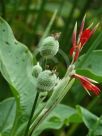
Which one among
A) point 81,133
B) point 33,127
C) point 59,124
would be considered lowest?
point 81,133

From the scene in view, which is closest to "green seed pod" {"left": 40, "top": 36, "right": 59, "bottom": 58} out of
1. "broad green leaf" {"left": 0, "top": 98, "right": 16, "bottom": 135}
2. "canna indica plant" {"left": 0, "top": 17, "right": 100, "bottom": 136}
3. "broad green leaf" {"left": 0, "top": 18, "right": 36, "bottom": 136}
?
"canna indica plant" {"left": 0, "top": 17, "right": 100, "bottom": 136}

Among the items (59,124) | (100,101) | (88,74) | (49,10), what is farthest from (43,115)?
(49,10)

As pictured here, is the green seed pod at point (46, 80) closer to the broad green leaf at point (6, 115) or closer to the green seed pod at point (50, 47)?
the green seed pod at point (50, 47)

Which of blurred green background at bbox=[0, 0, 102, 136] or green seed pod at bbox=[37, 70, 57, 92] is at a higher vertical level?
green seed pod at bbox=[37, 70, 57, 92]

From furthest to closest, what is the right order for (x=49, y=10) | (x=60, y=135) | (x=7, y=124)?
(x=49, y=10) → (x=60, y=135) → (x=7, y=124)

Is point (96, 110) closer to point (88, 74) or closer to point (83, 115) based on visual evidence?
point (83, 115)

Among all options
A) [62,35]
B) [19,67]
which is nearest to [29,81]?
[19,67]

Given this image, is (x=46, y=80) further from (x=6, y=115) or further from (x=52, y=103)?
(x=6, y=115)

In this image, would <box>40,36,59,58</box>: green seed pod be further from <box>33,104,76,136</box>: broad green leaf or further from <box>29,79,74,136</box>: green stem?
<box>33,104,76,136</box>: broad green leaf
